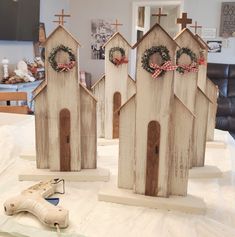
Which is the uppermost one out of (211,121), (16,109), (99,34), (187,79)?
(99,34)

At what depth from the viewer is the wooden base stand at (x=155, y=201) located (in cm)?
85

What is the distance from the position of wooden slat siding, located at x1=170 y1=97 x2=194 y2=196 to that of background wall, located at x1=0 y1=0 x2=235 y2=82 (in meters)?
3.40

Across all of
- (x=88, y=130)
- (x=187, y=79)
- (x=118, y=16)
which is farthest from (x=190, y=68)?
(x=118, y=16)

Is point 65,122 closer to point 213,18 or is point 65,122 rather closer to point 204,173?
point 204,173

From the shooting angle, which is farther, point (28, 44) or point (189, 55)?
point (28, 44)

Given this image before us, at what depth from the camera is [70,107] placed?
106 centimetres

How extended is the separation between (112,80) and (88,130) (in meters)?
0.46

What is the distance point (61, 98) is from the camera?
3.46 feet

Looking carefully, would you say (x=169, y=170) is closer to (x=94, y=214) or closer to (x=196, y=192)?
(x=196, y=192)

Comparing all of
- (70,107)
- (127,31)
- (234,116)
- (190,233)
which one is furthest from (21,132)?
(127,31)

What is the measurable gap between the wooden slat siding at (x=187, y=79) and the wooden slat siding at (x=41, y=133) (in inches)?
18.6

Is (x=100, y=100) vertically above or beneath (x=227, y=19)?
beneath

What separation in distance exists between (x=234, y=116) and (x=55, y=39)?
9.78ft

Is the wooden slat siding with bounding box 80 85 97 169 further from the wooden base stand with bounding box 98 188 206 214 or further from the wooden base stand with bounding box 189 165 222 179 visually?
the wooden base stand with bounding box 189 165 222 179
